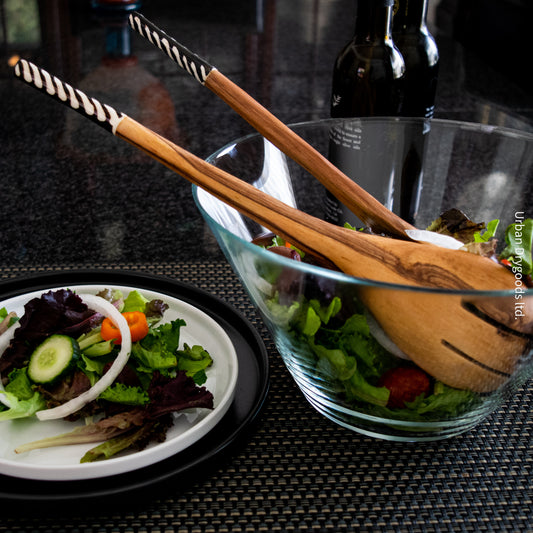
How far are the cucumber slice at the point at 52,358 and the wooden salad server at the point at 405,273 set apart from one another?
8.8 inches

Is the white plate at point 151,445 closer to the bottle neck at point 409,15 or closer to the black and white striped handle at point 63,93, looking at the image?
the black and white striped handle at point 63,93

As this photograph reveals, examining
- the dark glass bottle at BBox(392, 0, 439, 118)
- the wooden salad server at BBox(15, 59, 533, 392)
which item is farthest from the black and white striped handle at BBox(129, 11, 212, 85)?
the dark glass bottle at BBox(392, 0, 439, 118)

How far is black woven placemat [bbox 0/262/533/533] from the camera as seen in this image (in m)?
0.58

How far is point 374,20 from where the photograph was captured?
2.94 ft

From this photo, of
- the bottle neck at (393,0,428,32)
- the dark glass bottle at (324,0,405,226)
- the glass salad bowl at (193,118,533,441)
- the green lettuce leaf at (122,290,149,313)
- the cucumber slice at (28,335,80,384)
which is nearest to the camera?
the glass salad bowl at (193,118,533,441)

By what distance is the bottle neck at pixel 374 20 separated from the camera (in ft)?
2.90

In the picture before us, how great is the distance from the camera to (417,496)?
0.61 metres

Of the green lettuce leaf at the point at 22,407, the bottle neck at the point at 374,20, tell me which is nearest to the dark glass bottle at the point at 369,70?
the bottle neck at the point at 374,20

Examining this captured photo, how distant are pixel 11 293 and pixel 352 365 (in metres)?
0.47

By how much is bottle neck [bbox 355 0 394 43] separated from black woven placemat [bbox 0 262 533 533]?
1.69 feet

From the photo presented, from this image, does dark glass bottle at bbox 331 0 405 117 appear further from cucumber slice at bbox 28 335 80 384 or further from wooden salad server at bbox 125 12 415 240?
cucumber slice at bbox 28 335 80 384

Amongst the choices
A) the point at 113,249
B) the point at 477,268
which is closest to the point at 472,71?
the point at 113,249

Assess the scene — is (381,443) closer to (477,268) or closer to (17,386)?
(477,268)

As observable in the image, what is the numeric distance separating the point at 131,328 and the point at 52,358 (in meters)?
0.09
